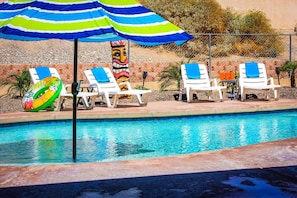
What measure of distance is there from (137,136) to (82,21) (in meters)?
3.94

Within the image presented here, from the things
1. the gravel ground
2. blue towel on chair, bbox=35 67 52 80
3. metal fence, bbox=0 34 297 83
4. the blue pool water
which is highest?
metal fence, bbox=0 34 297 83

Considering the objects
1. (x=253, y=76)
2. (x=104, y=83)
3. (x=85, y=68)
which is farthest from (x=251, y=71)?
(x=85, y=68)

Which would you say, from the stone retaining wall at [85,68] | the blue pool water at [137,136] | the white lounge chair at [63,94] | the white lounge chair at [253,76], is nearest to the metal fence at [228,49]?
the stone retaining wall at [85,68]

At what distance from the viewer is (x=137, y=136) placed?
9.02 meters

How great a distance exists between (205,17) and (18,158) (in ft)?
79.9

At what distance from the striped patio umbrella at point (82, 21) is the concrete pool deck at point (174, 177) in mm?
1366

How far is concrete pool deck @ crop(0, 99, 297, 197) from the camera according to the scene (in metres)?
3.92

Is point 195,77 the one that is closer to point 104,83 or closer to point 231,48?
point 104,83

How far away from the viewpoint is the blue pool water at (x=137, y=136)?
7.31m

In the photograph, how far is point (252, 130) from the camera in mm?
9656

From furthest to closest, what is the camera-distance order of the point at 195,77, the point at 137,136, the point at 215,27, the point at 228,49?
the point at 215,27
the point at 228,49
the point at 195,77
the point at 137,136

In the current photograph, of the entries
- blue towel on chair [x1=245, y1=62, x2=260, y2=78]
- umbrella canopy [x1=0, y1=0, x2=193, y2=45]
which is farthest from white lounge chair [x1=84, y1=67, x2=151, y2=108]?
umbrella canopy [x1=0, y1=0, x2=193, y2=45]

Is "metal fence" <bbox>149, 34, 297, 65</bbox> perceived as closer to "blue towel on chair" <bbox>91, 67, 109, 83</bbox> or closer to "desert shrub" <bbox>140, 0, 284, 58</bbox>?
"desert shrub" <bbox>140, 0, 284, 58</bbox>

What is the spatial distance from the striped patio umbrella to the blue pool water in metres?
1.72
